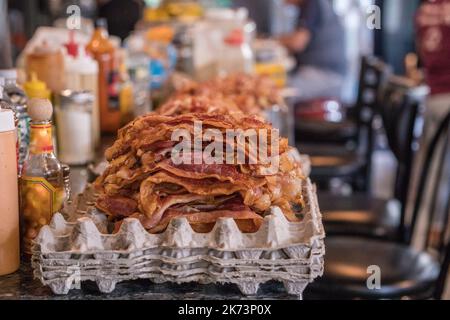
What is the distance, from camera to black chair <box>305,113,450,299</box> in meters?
2.03

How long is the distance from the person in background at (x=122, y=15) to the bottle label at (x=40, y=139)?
1.77m

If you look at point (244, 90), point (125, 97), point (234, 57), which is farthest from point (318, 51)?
point (125, 97)

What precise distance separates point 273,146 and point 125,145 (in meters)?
0.25

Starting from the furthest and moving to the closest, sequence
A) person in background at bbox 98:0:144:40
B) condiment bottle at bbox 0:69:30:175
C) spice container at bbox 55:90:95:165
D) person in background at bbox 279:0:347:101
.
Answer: person in background at bbox 279:0:347:101 → person in background at bbox 98:0:144:40 → spice container at bbox 55:90:95:165 → condiment bottle at bbox 0:69:30:175

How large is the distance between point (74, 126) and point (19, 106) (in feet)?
1.42

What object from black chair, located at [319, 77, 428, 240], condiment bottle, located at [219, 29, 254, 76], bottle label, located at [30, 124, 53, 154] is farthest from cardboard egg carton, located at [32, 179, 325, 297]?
condiment bottle, located at [219, 29, 254, 76]

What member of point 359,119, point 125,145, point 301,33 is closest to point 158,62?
point 359,119

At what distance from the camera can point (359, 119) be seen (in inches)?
166

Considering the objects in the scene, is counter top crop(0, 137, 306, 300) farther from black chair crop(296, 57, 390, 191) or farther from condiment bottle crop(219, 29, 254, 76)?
black chair crop(296, 57, 390, 191)

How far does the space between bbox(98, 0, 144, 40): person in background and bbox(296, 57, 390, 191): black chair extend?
1.13 meters

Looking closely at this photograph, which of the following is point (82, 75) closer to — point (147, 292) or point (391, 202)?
point (147, 292)

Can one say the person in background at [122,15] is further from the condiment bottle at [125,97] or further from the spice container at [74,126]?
the spice container at [74,126]

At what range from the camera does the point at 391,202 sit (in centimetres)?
273
